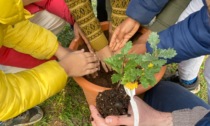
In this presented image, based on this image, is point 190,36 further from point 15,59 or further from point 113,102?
point 15,59

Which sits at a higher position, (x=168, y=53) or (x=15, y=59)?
(x=168, y=53)

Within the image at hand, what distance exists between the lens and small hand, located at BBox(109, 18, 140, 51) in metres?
1.50

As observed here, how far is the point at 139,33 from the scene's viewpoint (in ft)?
5.30

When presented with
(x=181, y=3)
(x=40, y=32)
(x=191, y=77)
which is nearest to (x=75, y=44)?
(x=40, y=32)

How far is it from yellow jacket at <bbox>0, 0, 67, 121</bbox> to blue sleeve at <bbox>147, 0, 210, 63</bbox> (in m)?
0.44

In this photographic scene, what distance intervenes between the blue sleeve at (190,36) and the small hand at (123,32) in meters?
0.20

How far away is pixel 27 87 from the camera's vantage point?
1370mm

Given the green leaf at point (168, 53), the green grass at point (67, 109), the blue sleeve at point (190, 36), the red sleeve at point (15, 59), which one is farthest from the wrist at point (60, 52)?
the green leaf at point (168, 53)

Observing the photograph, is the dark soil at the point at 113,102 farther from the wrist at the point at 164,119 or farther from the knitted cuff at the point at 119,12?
the knitted cuff at the point at 119,12

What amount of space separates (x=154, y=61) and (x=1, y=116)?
0.69 metres

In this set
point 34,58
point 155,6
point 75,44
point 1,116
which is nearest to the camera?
point 1,116

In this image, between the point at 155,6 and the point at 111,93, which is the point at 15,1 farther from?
the point at 155,6

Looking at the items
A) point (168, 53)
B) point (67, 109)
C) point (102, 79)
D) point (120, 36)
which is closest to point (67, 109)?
point (67, 109)

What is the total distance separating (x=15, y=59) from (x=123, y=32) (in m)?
0.64
